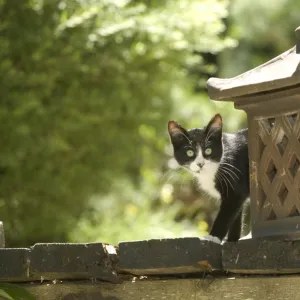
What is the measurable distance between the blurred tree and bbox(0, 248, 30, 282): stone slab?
3.10 meters

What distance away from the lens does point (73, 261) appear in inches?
108

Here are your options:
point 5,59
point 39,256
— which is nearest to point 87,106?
point 5,59

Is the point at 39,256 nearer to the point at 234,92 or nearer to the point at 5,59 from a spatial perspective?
the point at 234,92

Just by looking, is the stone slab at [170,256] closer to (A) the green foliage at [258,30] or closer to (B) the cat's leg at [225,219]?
(B) the cat's leg at [225,219]

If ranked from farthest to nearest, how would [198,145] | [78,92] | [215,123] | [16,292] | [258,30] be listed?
[258,30]
[78,92]
[198,145]
[215,123]
[16,292]

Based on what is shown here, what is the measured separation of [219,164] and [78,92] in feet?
10.5

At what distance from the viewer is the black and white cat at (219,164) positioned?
Answer: 10.5 feet

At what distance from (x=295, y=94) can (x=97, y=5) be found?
376 centimetres

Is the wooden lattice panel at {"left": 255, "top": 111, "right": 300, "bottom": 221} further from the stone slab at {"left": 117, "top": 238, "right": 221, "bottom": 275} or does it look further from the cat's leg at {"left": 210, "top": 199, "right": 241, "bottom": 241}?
the cat's leg at {"left": 210, "top": 199, "right": 241, "bottom": 241}

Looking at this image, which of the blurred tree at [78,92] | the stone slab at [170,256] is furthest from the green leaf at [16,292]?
the blurred tree at [78,92]

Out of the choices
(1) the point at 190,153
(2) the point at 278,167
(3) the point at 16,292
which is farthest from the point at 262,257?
(1) the point at 190,153

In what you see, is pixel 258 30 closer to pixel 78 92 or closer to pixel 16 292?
pixel 78 92

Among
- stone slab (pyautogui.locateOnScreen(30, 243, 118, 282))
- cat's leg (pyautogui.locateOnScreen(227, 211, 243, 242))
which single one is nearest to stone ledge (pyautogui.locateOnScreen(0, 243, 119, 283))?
stone slab (pyautogui.locateOnScreen(30, 243, 118, 282))

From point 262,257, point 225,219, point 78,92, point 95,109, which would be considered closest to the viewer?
point 262,257
